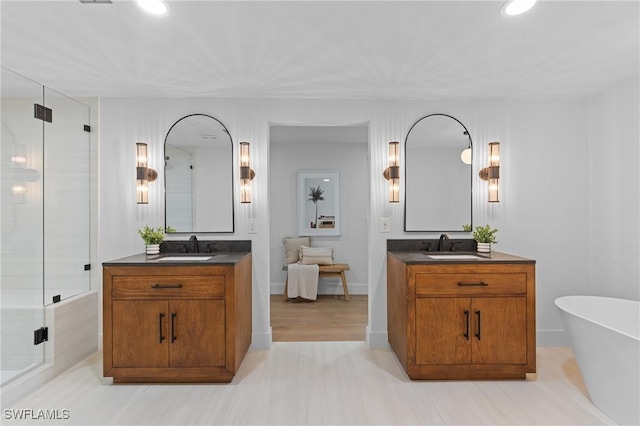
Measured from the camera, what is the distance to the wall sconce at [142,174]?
10.0ft

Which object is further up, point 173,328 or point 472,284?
point 472,284

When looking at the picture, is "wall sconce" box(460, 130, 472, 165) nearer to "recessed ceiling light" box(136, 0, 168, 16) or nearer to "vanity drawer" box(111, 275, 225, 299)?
"vanity drawer" box(111, 275, 225, 299)

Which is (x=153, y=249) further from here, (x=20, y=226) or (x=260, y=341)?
(x=260, y=341)

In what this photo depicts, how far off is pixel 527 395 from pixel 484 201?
1.60m

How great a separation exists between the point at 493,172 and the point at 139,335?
316 cm

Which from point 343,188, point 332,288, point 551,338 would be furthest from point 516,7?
point 332,288

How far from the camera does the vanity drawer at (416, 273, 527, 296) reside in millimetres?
2477

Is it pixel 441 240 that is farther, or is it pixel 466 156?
pixel 466 156

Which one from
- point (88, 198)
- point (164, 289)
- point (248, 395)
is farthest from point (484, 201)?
point (88, 198)

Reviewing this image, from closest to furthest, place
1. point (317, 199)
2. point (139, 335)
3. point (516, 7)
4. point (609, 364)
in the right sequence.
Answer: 1. point (516, 7)
2. point (609, 364)
3. point (139, 335)
4. point (317, 199)

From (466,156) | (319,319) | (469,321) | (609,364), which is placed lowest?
(319,319)

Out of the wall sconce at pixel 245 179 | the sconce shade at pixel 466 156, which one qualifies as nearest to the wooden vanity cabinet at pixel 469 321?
the sconce shade at pixel 466 156

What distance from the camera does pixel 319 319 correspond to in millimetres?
3992

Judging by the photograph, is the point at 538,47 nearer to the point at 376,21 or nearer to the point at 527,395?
the point at 376,21
